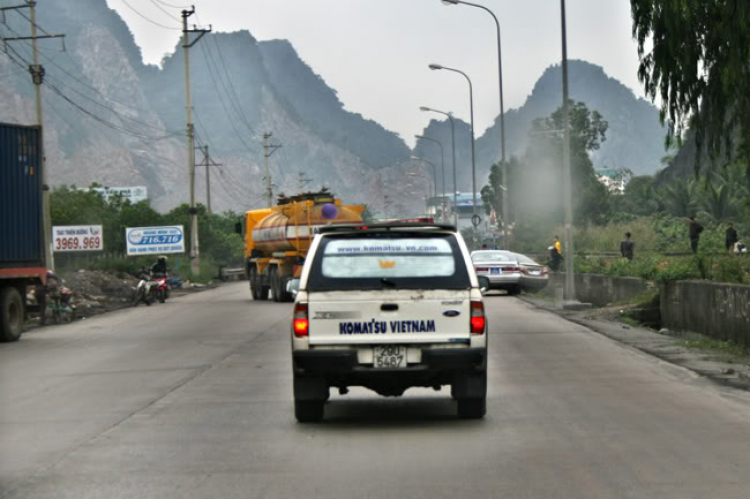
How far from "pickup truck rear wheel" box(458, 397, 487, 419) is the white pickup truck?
40 millimetres

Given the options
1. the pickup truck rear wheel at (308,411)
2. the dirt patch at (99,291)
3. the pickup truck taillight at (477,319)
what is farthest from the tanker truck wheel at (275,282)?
the pickup truck taillight at (477,319)

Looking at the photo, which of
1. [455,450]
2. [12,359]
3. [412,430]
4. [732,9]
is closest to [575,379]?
[412,430]

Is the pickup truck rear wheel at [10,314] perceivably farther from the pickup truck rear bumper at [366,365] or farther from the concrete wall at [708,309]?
the pickup truck rear bumper at [366,365]

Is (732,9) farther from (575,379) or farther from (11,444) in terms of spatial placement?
(11,444)

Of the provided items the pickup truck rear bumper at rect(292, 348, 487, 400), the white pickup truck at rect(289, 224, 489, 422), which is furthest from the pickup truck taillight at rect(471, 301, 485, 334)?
the pickup truck rear bumper at rect(292, 348, 487, 400)

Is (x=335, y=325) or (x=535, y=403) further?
(x=535, y=403)

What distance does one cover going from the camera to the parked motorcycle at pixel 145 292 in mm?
37562

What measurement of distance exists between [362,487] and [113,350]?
13282 mm

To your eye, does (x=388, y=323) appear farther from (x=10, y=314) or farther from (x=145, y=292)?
(x=145, y=292)

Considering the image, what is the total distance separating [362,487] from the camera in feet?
24.5

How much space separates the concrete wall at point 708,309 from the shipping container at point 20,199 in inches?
501

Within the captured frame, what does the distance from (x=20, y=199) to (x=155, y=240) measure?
1192 inches

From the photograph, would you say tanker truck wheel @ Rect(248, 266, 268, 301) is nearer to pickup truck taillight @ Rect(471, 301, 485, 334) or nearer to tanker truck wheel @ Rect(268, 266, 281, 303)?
tanker truck wheel @ Rect(268, 266, 281, 303)

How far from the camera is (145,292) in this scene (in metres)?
37.7
